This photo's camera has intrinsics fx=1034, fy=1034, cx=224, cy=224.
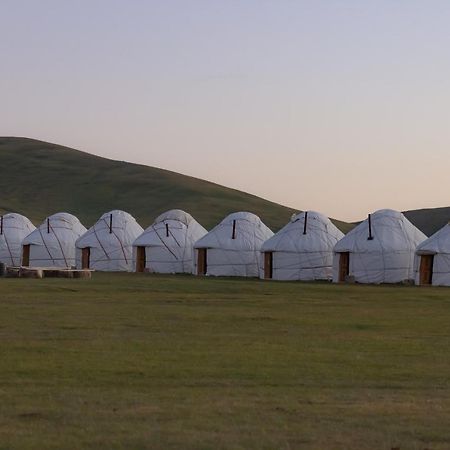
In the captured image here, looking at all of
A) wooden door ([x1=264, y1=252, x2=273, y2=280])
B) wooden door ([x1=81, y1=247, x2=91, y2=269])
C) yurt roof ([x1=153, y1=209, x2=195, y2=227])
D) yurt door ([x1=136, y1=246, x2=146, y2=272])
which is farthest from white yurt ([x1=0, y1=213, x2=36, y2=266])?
wooden door ([x1=264, y1=252, x2=273, y2=280])

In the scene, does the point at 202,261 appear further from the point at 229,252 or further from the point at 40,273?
the point at 40,273

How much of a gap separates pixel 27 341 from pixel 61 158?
96.8 meters

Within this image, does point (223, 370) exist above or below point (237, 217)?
below

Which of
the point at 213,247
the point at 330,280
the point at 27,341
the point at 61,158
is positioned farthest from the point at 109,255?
the point at 61,158

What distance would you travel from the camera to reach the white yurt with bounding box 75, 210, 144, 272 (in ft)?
145

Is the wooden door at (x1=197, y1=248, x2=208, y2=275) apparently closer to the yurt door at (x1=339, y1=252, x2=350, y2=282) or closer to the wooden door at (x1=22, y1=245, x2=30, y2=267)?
the yurt door at (x1=339, y1=252, x2=350, y2=282)

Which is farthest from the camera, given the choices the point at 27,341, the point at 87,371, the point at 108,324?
the point at 108,324

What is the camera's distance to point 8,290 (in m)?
26.6

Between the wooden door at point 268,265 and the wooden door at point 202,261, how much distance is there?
2.91m

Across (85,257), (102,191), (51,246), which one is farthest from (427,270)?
(102,191)

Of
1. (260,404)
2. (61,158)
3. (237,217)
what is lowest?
(260,404)

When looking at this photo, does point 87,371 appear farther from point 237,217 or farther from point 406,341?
point 237,217

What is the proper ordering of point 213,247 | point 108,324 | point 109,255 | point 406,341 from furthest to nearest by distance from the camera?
point 109,255
point 213,247
point 108,324
point 406,341

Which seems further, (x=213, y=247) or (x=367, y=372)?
(x=213, y=247)
